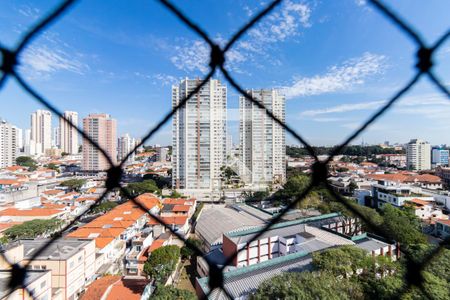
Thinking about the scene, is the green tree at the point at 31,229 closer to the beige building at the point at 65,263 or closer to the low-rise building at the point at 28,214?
the low-rise building at the point at 28,214

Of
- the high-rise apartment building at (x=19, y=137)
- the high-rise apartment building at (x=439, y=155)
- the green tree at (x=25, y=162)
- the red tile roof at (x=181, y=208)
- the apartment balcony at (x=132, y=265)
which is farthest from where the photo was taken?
the high-rise apartment building at (x=439, y=155)

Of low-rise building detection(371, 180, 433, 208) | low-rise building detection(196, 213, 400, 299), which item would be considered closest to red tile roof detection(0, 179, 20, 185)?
low-rise building detection(196, 213, 400, 299)

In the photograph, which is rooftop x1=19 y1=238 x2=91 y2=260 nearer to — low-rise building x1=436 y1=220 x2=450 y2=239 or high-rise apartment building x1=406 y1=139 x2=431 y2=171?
low-rise building x1=436 y1=220 x2=450 y2=239

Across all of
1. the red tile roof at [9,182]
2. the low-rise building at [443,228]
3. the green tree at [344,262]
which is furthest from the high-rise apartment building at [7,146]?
the low-rise building at [443,228]

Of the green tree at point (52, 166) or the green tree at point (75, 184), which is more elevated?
the green tree at point (52, 166)

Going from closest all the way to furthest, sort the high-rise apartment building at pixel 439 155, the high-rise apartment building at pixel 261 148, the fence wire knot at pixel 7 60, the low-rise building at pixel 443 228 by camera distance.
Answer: the fence wire knot at pixel 7 60, the low-rise building at pixel 443 228, the high-rise apartment building at pixel 261 148, the high-rise apartment building at pixel 439 155

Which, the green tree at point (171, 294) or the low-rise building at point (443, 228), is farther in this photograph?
the low-rise building at point (443, 228)

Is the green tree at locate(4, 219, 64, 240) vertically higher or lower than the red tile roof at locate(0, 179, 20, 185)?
lower
